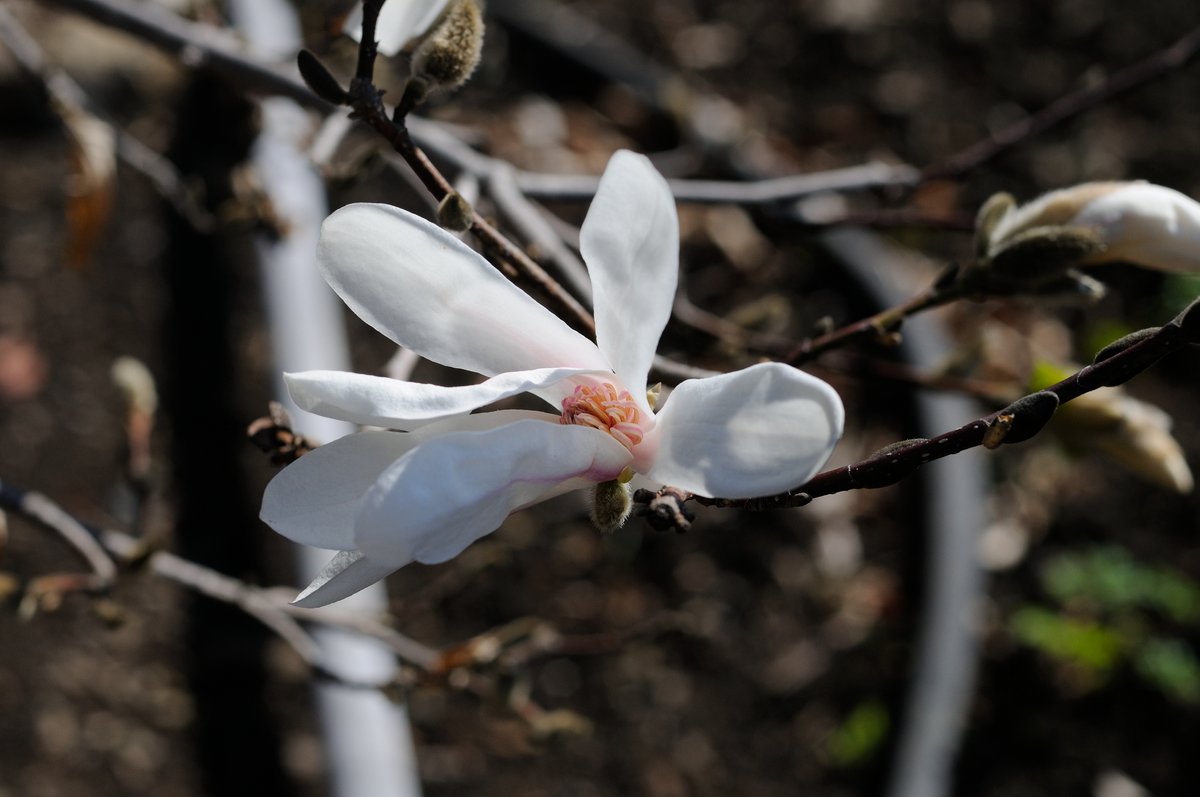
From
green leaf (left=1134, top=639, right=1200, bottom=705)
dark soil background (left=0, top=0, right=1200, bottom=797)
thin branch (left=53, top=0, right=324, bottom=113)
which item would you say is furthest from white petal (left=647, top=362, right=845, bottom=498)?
green leaf (left=1134, top=639, right=1200, bottom=705)

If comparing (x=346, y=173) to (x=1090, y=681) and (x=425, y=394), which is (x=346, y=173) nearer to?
(x=425, y=394)

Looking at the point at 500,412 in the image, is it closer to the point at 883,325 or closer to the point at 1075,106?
the point at 883,325

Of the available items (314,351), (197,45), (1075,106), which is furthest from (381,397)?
(314,351)

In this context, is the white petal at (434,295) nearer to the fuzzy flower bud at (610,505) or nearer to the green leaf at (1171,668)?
the fuzzy flower bud at (610,505)

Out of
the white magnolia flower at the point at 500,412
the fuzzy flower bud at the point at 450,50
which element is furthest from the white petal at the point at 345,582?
the fuzzy flower bud at the point at 450,50

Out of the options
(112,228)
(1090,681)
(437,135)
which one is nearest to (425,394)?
(437,135)
